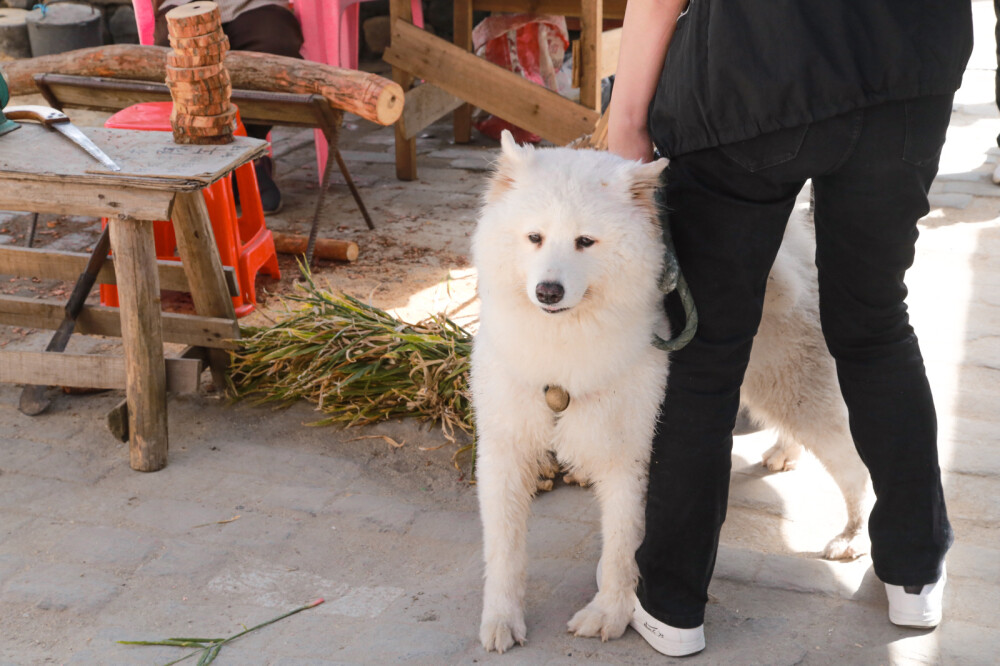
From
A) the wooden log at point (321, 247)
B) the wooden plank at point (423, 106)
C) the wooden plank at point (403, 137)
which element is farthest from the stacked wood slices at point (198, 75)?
the wooden plank at point (423, 106)

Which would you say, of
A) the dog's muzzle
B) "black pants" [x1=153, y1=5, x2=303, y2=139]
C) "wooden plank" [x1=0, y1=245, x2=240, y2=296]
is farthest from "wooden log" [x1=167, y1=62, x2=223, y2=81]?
"black pants" [x1=153, y1=5, x2=303, y2=139]

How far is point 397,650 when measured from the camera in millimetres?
2107

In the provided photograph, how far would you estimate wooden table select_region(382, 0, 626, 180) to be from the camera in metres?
4.93

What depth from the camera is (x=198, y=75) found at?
311cm

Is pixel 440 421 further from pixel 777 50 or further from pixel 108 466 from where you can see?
pixel 777 50

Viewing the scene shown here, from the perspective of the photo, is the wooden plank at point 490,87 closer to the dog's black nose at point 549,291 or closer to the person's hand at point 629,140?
the person's hand at point 629,140

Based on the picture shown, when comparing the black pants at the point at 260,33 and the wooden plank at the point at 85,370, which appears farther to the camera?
the black pants at the point at 260,33

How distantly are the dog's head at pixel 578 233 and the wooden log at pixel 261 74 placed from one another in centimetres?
260

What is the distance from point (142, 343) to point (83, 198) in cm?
49

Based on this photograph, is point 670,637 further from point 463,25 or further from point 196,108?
point 463,25

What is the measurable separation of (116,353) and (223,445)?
1.01 m

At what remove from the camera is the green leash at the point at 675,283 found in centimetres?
187

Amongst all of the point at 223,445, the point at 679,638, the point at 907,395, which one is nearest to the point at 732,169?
the point at 907,395

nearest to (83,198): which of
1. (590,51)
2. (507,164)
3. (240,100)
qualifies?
(507,164)
